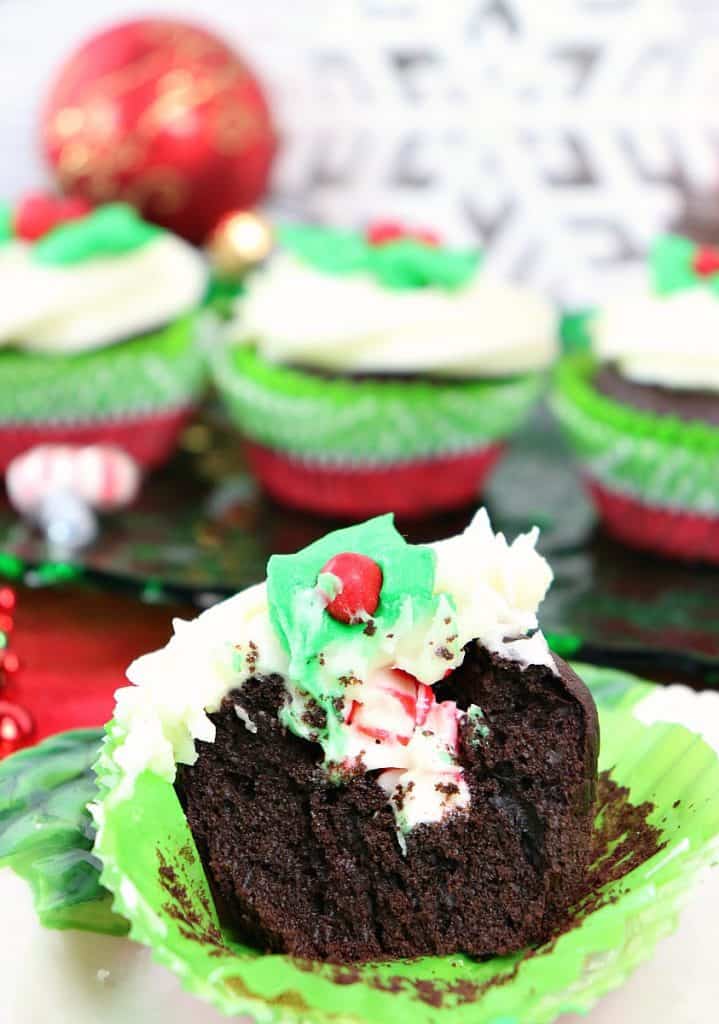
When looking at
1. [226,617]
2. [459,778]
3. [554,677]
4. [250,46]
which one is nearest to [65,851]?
[226,617]

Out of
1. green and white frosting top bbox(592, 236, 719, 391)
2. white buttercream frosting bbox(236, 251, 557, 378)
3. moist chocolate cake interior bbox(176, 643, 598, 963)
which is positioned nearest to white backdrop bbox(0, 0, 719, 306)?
green and white frosting top bbox(592, 236, 719, 391)

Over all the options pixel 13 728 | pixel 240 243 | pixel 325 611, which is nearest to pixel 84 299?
pixel 240 243

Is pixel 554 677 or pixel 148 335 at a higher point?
pixel 554 677

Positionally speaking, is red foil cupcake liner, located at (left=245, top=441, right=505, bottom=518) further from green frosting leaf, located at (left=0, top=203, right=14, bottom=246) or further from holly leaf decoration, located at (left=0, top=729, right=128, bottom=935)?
holly leaf decoration, located at (left=0, top=729, right=128, bottom=935)

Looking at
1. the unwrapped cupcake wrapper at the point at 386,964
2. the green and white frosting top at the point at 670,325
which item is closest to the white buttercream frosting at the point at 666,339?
the green and white frosting top at the point at 670,325

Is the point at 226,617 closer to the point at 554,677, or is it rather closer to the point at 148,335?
the point at 554,677

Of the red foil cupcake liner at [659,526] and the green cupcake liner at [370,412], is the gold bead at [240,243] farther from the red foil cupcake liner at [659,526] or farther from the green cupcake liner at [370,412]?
the red foil cupcake liner at [659,526]

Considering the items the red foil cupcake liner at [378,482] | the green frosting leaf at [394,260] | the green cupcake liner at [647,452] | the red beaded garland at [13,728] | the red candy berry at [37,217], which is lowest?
the red foil cupcake liner at [378,482]
